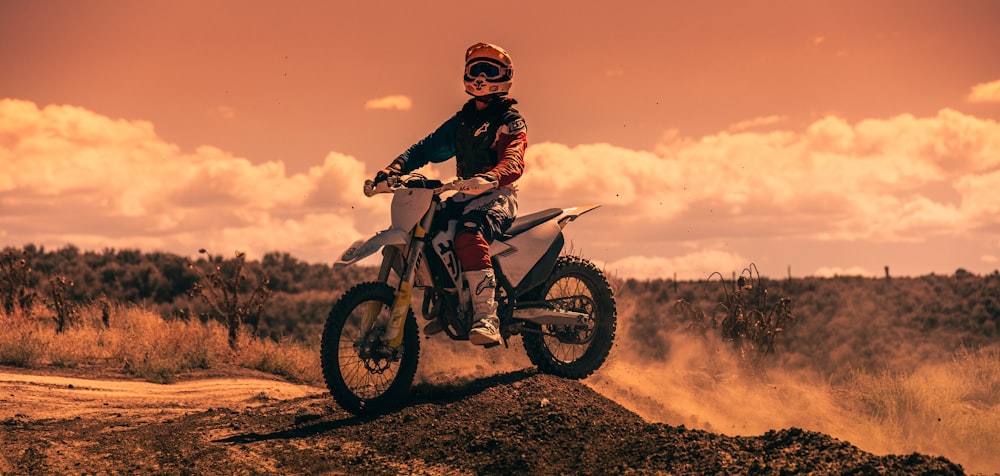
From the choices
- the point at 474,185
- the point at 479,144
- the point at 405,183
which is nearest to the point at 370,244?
the point at 405,183

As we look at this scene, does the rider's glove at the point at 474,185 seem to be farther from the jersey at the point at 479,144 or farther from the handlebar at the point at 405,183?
the jersey at the point at 479,144

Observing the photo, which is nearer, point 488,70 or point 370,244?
point 370,244

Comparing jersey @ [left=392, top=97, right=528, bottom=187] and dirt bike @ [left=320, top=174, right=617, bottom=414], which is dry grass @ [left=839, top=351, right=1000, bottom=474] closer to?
dirt bike @ [left=320, top=174, right=617, bottom=414]

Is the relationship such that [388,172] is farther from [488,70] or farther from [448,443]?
[448,443]

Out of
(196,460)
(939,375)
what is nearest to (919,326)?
(939,375)

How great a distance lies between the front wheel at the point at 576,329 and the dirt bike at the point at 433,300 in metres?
0.01

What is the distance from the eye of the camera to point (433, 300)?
9.32m

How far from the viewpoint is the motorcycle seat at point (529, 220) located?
9945 mm

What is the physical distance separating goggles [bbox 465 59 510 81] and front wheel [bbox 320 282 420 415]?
2.40m

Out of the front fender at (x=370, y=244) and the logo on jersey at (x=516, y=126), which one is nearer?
the front fender at (x=370, y=244)

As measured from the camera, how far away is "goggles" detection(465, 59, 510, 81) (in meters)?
9.67

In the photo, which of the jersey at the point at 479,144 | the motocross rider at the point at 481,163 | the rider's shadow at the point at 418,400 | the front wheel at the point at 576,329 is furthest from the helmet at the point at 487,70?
the rider's shadow at the point at 418,400

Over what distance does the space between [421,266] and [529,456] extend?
7.96 ft

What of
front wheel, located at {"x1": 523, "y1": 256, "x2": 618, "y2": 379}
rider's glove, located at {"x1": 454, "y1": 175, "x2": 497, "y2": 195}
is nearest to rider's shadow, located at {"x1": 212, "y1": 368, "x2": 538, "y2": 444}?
front wheel, located at {"x1": 523, "y1": 256, "x2": 618, "y2": 379}
